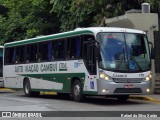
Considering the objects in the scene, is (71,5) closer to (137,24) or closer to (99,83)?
(137,24)

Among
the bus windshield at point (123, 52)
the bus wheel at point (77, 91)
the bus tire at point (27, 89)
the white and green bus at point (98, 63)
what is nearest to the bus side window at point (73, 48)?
the white and green bus at point (98, 63)

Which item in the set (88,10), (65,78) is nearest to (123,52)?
(65,78)

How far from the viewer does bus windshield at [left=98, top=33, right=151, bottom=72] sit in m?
17.2

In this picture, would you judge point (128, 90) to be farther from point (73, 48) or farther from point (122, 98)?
point (73, 48)

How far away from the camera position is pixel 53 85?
69.2ft

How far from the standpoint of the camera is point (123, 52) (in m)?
17.4

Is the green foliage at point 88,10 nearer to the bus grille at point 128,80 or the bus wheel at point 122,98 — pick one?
the bus wheel at point 122,98

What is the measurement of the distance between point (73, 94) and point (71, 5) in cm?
1024

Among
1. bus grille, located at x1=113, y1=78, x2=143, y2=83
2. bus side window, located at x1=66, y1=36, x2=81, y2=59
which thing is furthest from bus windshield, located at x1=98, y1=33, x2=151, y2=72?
bus side window, located at x1=66, y1=36, x2=81, y2=59

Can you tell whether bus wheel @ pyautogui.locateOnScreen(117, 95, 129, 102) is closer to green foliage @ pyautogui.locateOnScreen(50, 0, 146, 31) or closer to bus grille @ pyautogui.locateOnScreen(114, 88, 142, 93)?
bus grille @ pyautogui.locateOnScreen(114, 88, 142, 93)

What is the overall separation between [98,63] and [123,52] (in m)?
1.15

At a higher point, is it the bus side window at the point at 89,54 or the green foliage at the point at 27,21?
the green foliage at the point at 27,21

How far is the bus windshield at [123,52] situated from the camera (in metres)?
17.2

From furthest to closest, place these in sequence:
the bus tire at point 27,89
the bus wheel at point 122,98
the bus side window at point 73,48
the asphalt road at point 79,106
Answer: the bus tire at point 27,89 → the bus wheel at point 122,98 → the bus side window at point 73,48 → the asphalt road at point 79,106
